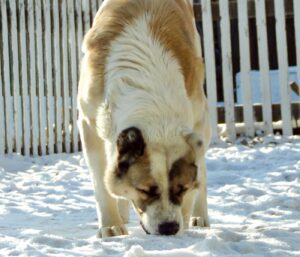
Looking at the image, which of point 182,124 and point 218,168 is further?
point 218,168

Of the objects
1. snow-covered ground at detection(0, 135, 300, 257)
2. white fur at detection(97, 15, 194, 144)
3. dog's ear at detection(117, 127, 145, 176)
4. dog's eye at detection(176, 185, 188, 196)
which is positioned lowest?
snow-covered ground at detection(0, 135, 300, 257)

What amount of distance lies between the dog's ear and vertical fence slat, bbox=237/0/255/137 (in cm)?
487

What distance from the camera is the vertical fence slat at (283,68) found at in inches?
319

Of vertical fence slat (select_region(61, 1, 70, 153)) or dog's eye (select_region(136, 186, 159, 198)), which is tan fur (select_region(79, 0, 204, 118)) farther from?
vertical fence slat (select_region(61, 1, 70, 153))

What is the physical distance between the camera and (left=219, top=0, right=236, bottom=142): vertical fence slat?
8.38 m

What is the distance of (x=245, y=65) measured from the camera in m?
8.35

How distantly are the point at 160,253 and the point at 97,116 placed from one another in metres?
1.16

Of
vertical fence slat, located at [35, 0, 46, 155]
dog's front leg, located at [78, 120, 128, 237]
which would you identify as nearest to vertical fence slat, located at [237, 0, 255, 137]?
vertical fence slat, located at [35, 0, 46, 155]

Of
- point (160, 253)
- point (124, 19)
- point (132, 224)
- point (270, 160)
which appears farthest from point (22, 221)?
point (270, 160)

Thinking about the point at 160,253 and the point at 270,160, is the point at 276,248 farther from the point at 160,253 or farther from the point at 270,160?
the point at 270,160

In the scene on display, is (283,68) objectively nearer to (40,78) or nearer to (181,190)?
(40,78)

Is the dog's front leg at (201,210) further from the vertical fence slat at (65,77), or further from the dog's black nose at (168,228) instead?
the vertical fence slat at (65,77)

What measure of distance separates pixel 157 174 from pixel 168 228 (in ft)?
0.96

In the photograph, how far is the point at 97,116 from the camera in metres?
4.08
